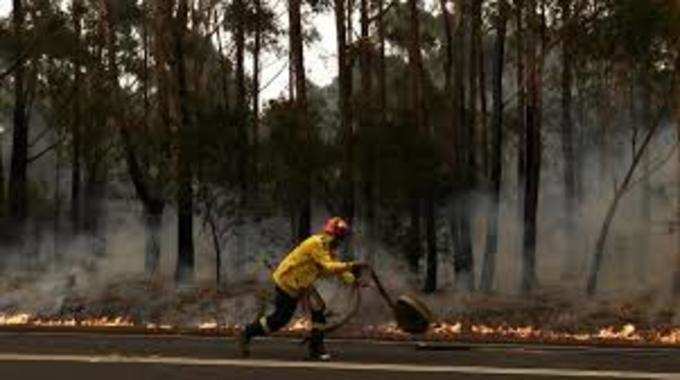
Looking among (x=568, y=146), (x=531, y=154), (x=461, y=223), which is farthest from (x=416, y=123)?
(x=568, y=146)

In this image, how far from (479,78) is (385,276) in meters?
13.9

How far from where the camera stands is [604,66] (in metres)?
31.0

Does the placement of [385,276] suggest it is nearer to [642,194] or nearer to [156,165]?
[156,165]

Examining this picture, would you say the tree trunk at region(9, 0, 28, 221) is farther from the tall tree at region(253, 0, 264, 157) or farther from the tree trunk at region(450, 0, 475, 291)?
the tree trunk at region(450, 0, 475, 291)

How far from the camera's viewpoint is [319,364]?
41.1 feet

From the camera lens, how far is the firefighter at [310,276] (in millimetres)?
12789

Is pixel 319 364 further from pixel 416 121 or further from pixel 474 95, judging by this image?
pixel 474 95

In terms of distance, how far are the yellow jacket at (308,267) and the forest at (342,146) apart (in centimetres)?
1438

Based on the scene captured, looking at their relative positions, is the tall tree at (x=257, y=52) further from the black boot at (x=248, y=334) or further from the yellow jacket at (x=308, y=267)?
the yellow jacket at (x=308, y=267)

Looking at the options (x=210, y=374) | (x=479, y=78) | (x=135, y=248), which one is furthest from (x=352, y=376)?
(x=479, y=78)

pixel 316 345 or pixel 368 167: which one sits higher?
pixel 368 167

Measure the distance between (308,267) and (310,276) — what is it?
104 millimetres

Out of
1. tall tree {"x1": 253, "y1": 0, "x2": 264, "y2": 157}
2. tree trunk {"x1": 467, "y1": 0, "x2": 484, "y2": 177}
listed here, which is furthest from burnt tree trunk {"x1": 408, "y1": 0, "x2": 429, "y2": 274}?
tall tree {"x1": 253, "y1": 0, "x2": 264, "y2": 157}

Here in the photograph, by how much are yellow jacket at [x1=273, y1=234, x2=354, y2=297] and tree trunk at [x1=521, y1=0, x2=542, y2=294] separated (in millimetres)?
15562
